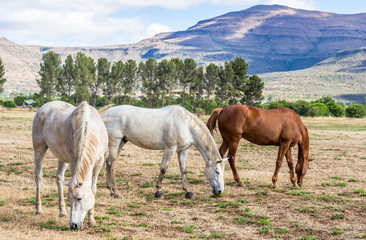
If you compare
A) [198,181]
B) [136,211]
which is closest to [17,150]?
[198,181]

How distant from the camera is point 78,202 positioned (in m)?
6.92

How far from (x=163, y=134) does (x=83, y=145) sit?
430cm

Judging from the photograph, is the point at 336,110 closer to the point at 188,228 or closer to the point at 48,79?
the point at 48,79

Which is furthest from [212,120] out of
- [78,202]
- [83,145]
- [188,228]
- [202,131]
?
[78,202]

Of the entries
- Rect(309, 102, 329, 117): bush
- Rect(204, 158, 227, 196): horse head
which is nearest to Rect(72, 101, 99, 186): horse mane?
Rect(204, 158, 227, 196): horse head

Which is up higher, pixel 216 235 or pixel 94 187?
pixel 94 187

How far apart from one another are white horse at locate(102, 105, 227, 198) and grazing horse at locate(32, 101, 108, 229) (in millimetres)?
2477

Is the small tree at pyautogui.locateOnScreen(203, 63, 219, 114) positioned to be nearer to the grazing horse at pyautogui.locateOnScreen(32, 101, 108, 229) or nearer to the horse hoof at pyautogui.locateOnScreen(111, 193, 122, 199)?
the horse hoof at pyautogui.locateOnScreen(111, 193, 122, 199)

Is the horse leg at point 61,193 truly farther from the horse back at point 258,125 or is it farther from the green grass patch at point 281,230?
the horse back at point 258,125

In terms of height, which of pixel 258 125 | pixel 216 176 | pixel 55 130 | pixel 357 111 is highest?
pixel 55 130

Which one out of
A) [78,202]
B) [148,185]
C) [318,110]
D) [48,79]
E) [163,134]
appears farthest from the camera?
[318,110]

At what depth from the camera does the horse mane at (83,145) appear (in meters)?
7.08

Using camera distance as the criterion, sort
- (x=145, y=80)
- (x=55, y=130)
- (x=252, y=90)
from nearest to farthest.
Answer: (x=55, y=130) < (x=252, y=90) < (x=145, y=80)

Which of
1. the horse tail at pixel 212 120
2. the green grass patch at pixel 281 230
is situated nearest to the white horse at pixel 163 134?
the horse tail at pixel 212 120
